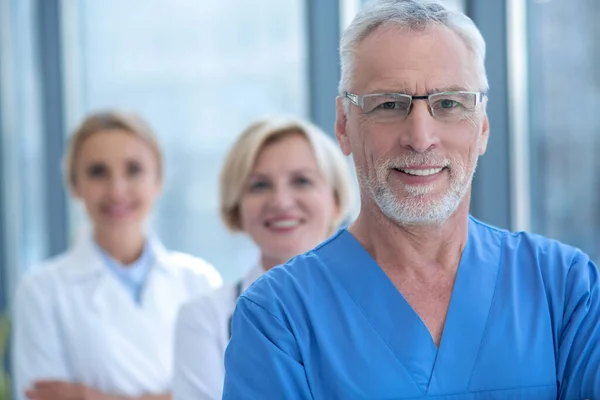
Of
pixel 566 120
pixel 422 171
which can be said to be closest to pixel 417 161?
pixel 422 171

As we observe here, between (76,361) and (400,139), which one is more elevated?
(400,139)

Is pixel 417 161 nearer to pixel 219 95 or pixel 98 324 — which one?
pixel 98 324

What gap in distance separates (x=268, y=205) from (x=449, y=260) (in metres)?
0.81

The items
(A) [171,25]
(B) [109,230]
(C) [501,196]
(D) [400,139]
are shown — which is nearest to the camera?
(D) [400,139]

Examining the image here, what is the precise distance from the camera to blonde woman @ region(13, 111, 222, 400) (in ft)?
8.58

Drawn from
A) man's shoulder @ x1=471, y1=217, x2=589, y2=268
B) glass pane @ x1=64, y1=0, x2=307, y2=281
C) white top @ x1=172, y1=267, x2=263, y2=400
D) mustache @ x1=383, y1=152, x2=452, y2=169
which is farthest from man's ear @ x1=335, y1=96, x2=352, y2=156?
glass pane @ x1=64, y1=0, x2=307, y2=281

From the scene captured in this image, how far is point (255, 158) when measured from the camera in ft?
7.32

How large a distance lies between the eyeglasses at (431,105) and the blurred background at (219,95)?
69.9 inches

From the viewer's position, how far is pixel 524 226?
10.8 feet

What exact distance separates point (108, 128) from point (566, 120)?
5.29ft

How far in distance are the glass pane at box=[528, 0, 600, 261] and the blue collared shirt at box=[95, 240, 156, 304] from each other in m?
1.44

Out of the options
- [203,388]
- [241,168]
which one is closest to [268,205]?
[241,168]

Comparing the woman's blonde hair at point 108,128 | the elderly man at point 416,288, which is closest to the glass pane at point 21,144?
the woman's blonde hair at point 108,128

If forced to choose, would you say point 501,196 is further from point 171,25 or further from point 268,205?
point 171,25
